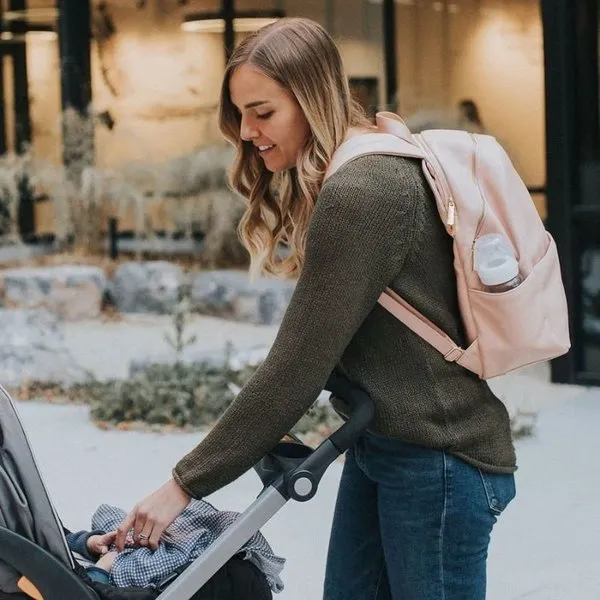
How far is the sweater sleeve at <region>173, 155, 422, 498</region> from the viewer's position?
2414 mm

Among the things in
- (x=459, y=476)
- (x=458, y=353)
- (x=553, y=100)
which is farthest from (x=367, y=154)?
(x=553, y=100)

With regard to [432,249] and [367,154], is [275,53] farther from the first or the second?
[432,249]

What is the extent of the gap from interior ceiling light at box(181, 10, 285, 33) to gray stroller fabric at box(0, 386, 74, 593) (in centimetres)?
682

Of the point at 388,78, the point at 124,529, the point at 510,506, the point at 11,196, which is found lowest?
the point at 510,506

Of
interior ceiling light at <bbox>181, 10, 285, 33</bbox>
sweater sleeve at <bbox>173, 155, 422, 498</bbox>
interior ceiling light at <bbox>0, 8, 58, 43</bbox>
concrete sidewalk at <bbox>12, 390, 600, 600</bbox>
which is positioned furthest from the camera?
interior ceiling light at <bbox>0, 8, 58, 43</bbox>

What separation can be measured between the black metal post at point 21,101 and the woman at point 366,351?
764cm

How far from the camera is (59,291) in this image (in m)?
9.59

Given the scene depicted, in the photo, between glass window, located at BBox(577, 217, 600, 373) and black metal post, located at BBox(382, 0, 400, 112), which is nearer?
glass window, located at BBox(577, 217, 600, 373)

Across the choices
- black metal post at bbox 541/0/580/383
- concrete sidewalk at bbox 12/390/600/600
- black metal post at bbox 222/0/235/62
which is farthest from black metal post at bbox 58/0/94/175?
black metal post at bbox 541/0/580/383

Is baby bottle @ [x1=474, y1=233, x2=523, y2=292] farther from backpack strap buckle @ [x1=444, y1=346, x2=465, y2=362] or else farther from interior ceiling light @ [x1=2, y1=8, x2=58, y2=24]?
interior ceiling light @ [x1=2, y1=8, x2=58, y2=24]

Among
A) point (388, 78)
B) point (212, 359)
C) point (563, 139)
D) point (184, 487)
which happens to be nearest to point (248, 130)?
point (184, 487)

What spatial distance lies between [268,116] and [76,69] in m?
7.72

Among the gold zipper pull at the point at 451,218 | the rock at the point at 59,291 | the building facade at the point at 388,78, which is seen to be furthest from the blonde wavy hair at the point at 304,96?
the rock at the point at 59,291

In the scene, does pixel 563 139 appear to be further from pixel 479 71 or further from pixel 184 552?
pixel 184 552
